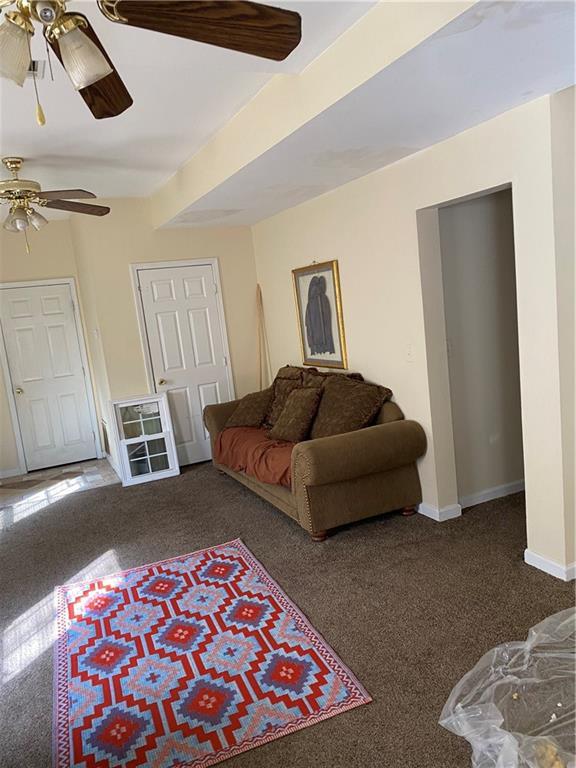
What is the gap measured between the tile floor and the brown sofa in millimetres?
2375

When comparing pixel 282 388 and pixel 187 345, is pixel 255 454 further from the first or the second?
pixel 187 345

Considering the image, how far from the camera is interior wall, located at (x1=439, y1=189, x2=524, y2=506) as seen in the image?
369 centimetres

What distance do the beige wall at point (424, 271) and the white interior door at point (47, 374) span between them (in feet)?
7.55

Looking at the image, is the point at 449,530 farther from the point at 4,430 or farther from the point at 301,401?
the point at 4,430

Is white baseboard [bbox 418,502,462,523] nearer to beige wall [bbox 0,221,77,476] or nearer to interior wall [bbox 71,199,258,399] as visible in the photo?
interior wall [bbox 71,199,258,399]

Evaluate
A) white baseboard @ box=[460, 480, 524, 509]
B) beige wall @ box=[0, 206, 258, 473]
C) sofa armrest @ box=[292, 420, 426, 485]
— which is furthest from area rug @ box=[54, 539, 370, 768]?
beige wall @ box=[0, 206, 258, 473]

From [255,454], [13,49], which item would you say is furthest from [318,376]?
[13,49]

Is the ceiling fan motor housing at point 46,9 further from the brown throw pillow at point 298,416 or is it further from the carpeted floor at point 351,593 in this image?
the brown throw pillow at point 298,416

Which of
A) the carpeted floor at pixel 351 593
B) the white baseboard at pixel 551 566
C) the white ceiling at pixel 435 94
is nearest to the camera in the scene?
the white ceiling at pixel 435 94

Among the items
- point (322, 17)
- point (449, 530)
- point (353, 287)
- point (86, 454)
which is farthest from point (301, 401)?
point (86, 454)

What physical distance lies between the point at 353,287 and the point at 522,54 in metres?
2.21

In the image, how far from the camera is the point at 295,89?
2.67 metres

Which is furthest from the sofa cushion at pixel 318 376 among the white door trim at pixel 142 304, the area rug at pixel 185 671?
the area rug at pixel 185 671

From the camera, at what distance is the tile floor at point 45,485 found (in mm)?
4875
